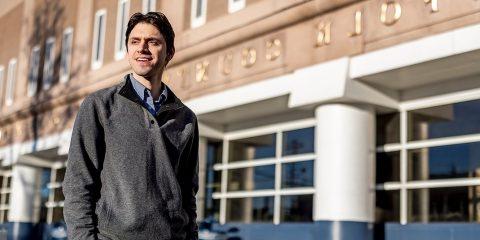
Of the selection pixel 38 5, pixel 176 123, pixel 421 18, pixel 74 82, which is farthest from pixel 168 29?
pixel 38 5

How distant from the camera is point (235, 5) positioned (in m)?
12.0

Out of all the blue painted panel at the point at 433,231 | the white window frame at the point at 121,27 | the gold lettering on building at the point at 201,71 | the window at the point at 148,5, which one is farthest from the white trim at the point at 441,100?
the white window frame at the point at 121,27

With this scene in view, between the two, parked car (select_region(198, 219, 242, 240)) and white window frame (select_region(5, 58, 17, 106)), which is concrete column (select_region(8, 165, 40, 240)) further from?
parked car (select_region(198, 219, 242, 240))

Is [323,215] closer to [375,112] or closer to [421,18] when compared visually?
[375,112]

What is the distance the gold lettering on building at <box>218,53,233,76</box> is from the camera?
11852 millimetres

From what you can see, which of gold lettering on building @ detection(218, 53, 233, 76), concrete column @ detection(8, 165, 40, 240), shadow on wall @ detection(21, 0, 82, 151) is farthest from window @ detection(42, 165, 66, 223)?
gold lettering on building @ detection(218, 53, 233, 76)

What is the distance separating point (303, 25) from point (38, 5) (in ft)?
39.9

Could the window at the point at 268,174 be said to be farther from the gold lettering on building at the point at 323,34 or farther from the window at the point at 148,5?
the window at the point at 148,5

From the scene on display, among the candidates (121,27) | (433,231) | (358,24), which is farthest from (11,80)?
(433,231)

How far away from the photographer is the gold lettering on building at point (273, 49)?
10875mm

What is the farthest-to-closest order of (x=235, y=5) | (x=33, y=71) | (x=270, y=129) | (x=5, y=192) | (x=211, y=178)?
(x=5, y=192)
(x=33, y=71)
(x=211, y=178)
(x=270, y=129)
(x=235, y=5)

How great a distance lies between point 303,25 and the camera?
34.2 ft

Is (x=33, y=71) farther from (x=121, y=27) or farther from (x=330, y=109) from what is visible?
(x=330, y=109)

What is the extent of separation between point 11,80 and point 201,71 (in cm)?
1106
